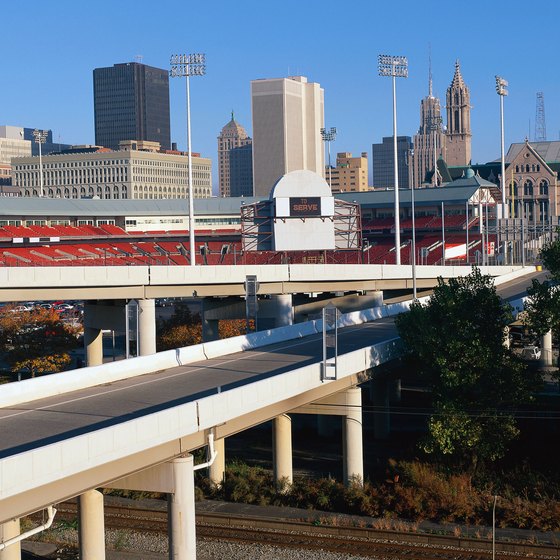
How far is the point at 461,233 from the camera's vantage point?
134000 mm

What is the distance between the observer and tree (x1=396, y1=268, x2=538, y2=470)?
40281mm

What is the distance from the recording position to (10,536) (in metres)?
28.1

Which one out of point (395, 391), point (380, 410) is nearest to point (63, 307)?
point (395, 391)

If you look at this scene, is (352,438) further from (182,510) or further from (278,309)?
(278,309)

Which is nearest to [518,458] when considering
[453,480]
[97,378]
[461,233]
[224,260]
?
[453,480]

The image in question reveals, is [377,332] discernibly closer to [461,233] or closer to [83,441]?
[83,441]

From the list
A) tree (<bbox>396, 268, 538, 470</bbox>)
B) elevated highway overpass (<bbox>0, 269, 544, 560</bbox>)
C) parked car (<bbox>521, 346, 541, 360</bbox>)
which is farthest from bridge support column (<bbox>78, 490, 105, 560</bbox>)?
parked car (<bbox>521, 346, 541, 360</bbox>)

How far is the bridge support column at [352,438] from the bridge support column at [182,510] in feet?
42.9

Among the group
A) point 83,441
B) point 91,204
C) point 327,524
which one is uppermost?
point 91,204

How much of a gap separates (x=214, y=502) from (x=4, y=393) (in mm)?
12526

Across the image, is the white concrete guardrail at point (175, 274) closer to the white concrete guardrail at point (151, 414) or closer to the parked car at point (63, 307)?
the white concrete guardrail at point (151, 414)

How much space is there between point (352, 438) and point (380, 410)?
8.89m

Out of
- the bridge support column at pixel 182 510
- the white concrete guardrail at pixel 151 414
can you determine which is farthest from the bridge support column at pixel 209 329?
the bridge support column at pixel 182 510

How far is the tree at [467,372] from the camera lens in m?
40.3
